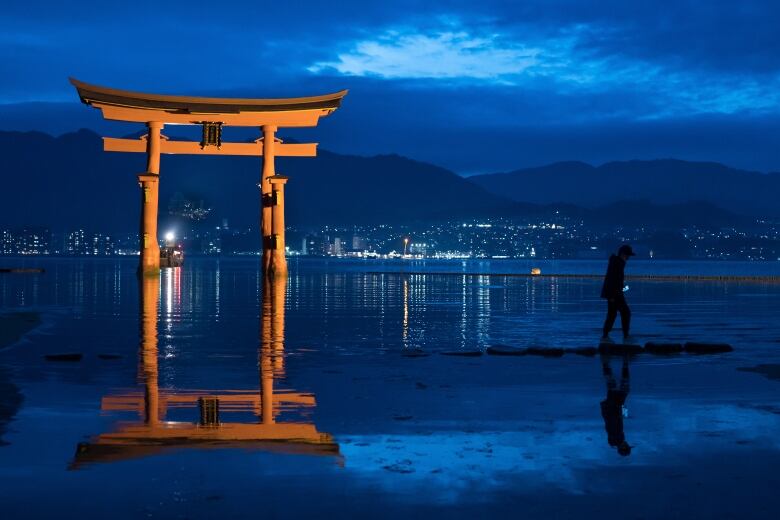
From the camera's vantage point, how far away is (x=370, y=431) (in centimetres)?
785

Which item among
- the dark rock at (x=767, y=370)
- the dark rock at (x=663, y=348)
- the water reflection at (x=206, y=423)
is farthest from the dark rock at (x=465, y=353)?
the dark rock at (x=767, y=370)

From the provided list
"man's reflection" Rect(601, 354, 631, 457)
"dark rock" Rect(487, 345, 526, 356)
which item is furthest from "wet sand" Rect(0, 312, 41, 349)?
"man's reflection" Rect(601, 354, 631, 457)

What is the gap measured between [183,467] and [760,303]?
2915 centimetres

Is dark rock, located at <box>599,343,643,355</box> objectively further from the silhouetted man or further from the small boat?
the small boat

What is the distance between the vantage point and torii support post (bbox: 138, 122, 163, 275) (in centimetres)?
5000

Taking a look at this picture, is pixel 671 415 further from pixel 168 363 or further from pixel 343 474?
pixel 168 363

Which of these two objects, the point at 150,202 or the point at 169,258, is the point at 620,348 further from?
the point at 169,258

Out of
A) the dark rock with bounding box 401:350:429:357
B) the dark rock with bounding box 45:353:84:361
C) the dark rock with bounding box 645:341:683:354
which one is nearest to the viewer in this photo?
the dark rock with bounding box 45:353:84:361

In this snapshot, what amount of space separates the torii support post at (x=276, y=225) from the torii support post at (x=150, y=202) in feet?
18.7

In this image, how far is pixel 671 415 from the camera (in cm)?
866

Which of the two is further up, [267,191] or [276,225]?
[267,191]

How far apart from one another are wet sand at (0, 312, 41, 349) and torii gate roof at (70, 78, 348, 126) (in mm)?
25254

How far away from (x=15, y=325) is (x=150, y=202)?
31308mm

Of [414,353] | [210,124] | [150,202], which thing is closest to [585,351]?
[414,353]
